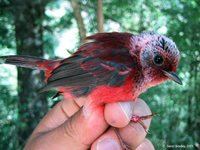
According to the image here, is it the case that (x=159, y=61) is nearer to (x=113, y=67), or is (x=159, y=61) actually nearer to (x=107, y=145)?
(x=113, y=67)

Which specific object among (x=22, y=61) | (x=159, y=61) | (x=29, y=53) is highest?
(x=22, y=61)

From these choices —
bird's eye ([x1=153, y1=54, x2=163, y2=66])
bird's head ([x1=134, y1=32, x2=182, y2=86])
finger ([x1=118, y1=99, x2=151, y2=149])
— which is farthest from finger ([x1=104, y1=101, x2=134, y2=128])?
bird's eye ([x1=153, y1=54, x2=163, y2=66])

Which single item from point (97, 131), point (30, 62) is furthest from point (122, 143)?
point (30, 62)

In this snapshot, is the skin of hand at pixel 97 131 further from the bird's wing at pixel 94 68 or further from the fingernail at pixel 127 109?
the bird's wing at pixel 94 68

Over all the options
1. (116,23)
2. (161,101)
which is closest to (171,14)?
(116,23)

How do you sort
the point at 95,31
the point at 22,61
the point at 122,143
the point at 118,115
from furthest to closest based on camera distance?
1. the point at 95,31
2. the point at 22,61
3. the point at 122,143
4. the point at 118,115

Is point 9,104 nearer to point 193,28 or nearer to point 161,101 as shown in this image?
point 161,101

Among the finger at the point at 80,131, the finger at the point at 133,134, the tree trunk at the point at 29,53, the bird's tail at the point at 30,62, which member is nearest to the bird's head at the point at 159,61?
the finger at the point at 133,134

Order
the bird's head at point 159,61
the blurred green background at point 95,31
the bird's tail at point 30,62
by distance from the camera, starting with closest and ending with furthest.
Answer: the bird's head at point 159,61, the bird's tail at point 30,62, the blurred green background at point 95,31
